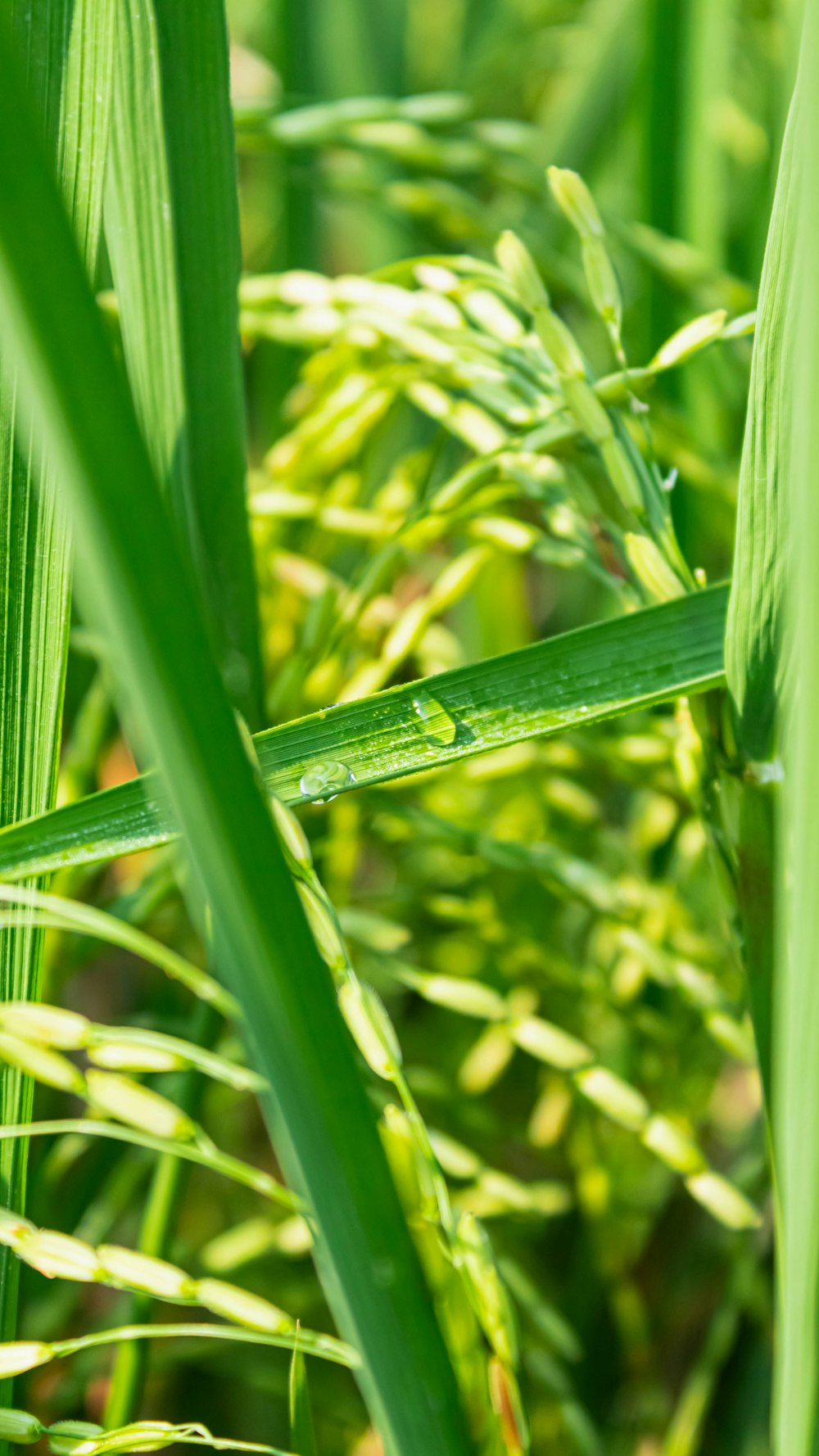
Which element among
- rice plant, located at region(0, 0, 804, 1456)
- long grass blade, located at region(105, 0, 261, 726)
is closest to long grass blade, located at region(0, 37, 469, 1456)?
rice plant, located at region(0, 0, 804, 1456)

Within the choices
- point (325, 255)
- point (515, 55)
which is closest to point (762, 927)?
point (515, 55)

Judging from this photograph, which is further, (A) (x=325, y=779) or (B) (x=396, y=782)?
(B) (x=396, y=782)

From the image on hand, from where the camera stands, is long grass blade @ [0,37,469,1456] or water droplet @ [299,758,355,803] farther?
water droplet @ [299,758,355,803]

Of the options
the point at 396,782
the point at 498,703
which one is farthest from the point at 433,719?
the point at 396,782

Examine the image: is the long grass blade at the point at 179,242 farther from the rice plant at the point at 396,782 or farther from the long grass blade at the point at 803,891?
the long grass blade at the point at 803,891

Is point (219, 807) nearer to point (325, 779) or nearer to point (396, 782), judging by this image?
point (325, 779)

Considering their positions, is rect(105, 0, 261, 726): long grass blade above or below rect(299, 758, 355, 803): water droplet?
above

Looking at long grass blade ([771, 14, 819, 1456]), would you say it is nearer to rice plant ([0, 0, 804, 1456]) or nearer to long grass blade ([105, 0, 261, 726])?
rice plant ([0, 0, 804, 1456])
